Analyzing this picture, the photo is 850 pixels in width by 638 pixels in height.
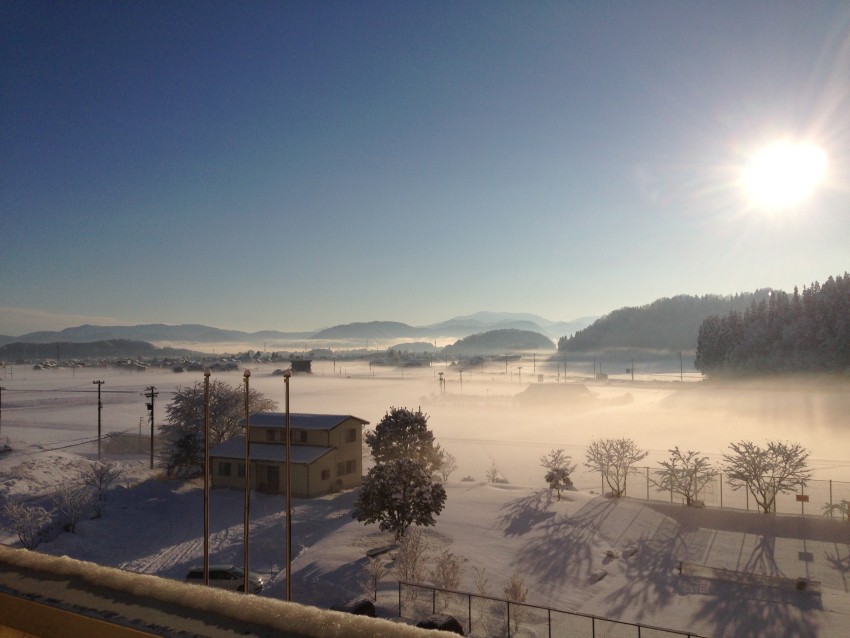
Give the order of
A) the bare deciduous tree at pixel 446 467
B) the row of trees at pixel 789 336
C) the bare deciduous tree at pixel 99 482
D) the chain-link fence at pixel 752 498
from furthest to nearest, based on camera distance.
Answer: the row of trees at pixel 789 336 → the bare deciduous tree at pixel 446 467 → the chain-link fence at pixel 752 498 → the bare deciduous tree at pixel 99 482

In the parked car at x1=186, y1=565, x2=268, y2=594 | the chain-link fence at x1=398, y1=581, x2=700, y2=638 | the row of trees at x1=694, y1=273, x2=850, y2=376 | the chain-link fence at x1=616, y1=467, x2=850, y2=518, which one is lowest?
the chain-link fence at x1=616, y1=467, x2=850, y2=518

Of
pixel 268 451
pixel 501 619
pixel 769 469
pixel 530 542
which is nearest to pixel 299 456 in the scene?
pixel 268 451

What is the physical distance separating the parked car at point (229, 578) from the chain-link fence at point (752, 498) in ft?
123

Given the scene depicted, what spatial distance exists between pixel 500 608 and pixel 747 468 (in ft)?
111

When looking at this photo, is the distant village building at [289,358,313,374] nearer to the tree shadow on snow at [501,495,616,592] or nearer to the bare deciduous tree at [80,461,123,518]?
the bare deciduous tree at [80,461,123,518]

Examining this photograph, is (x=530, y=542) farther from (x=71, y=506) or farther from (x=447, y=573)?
(x=71, y=506)

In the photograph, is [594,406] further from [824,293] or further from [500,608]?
[500,608]

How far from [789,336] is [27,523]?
142 metres

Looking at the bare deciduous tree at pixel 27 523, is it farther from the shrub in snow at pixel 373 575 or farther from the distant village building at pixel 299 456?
the shrub in snow at pixel 373 575

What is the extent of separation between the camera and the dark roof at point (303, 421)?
53.1 metres

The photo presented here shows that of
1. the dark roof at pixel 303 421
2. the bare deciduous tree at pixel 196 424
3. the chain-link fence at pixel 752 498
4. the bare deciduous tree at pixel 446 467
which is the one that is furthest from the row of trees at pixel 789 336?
the bare deciduous tree at pixel 196 424

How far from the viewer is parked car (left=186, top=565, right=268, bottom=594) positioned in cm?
2731

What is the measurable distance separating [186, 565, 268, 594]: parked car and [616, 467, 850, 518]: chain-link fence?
37.5 m

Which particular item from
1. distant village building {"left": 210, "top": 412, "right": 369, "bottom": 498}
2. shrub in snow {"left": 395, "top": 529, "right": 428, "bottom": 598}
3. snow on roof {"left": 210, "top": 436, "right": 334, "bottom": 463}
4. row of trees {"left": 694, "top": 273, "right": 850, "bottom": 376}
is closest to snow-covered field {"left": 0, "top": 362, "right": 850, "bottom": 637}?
shrub in snow {"left": 395, "top": 529, "right": 428, "bottom": 598}
